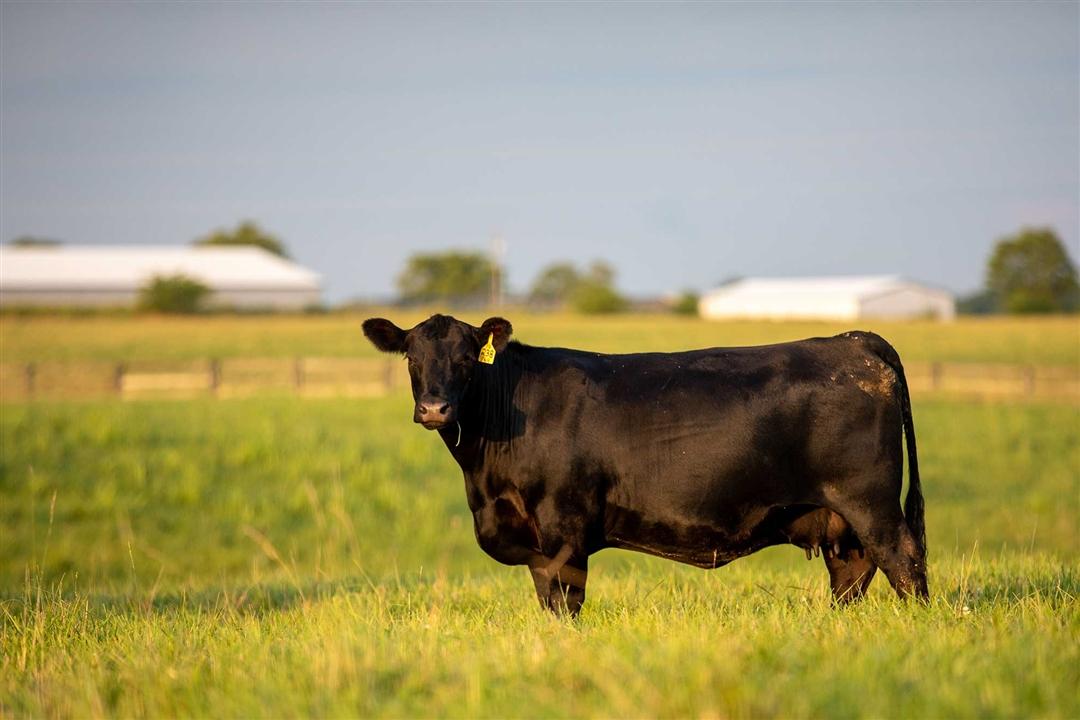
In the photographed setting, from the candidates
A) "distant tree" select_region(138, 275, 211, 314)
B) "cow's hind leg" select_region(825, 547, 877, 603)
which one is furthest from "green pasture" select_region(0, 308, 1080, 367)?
"cow's hind leg" select_region(825, 547, 877, 603)

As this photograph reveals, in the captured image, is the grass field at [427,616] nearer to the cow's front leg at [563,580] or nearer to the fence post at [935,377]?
the cow's front leg at [563,580]

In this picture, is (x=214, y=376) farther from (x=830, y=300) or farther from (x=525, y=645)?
(x=830, y=300)

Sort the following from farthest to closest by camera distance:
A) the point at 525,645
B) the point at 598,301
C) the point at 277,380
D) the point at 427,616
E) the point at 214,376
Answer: the point at 598,301 → the point at 277,380 → the point at 214,376 → the point at 427,616 → the point at 525,645

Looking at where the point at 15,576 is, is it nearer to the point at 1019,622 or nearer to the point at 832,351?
the point at 832,351

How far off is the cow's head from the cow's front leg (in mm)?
1115

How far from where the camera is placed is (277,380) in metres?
36.5

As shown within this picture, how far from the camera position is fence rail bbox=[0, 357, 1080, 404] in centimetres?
3225

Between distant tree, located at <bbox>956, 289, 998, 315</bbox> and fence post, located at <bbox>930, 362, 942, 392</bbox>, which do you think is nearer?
fence post, located at <bbox>930, 362, 942, 392</bbox>

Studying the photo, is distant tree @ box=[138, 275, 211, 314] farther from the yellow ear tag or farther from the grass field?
the yellow ear tag

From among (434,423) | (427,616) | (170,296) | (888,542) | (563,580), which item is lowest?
(427,616)

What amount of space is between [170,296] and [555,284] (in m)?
76.9

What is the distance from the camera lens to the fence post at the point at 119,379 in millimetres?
32656

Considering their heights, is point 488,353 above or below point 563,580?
above

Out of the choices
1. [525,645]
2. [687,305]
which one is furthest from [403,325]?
[687,305]
